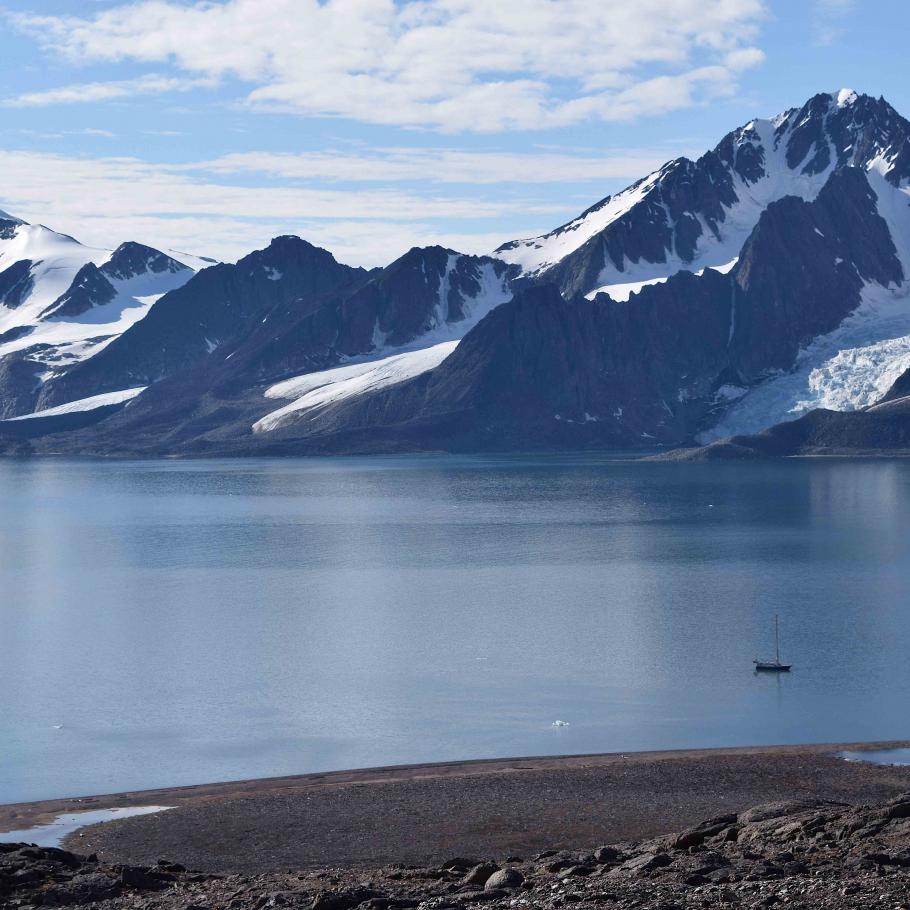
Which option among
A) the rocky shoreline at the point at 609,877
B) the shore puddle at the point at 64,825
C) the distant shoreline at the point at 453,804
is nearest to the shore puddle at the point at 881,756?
the distant shoreline at the point at 453,804

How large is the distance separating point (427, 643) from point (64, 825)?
3508cm

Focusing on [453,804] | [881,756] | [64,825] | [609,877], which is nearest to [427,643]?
[881,756]

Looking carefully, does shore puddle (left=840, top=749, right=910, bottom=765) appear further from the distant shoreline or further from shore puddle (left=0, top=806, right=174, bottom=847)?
shore puddle (left=0, top=806, right=174, bottom=847)

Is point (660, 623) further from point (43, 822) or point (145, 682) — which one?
point (43, 822)

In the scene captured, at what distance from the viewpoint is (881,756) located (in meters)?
55.0

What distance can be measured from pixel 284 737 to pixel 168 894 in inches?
1016

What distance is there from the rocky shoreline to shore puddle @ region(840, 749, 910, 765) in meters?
16.1

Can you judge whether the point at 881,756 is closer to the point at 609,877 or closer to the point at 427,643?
the point at 609,877

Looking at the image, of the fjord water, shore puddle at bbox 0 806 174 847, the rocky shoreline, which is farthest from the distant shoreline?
the rocky shoreline

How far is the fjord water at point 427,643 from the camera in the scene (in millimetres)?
58875

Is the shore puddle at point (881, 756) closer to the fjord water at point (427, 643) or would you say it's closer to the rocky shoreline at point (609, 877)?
the fjord water at point (427, 643)

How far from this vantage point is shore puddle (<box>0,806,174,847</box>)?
44812 millimetres

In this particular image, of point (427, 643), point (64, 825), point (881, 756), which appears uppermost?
point (427, 643)

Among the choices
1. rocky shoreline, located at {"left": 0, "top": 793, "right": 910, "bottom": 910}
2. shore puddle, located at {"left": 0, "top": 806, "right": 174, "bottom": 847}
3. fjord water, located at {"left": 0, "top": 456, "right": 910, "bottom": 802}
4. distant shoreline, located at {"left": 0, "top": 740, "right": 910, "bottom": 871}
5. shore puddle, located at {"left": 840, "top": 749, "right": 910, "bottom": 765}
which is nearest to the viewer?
rocky shoreline, located at {"left": 0, "top": 793, "right": 910, "bottom": 910}
